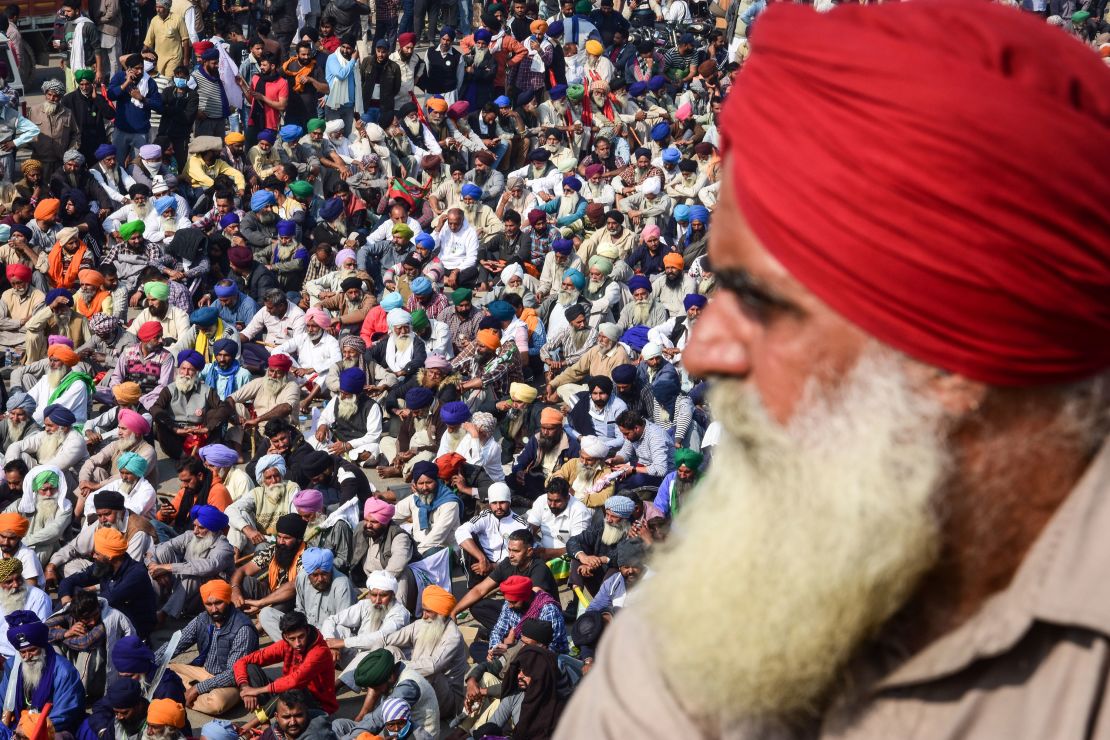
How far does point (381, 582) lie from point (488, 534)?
1158 mm

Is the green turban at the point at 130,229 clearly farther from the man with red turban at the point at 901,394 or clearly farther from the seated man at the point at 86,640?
the man with red turban at the point at 901,394

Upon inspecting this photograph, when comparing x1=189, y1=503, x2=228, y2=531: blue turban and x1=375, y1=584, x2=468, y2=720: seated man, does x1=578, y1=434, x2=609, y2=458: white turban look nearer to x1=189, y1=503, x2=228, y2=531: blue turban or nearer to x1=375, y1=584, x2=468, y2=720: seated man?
x1=375, y1=584, x2=468, y2=720: seated man

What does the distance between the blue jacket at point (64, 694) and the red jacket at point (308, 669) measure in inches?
39.2

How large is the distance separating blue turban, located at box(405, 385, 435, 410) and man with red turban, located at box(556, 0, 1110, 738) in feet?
35.4

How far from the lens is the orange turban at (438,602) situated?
915 cm

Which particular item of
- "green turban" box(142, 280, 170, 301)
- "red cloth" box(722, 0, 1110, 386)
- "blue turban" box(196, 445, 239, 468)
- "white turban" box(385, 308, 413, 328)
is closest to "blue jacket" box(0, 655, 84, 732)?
"blue turban" box(196, 445, 239, 468)

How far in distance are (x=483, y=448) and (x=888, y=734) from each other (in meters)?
10.4

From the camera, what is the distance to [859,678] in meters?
1.15

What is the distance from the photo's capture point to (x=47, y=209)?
1493 cm

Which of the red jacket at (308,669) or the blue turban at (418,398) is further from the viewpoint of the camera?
the blue turban at (418,398)

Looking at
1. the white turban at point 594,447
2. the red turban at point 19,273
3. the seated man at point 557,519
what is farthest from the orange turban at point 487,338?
the red turban at point 19,273

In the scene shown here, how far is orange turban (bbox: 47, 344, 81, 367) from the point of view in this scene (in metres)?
12.4

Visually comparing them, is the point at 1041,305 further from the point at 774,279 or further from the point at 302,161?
the point at 302,161

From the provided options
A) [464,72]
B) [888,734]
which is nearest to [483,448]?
[464,72]
